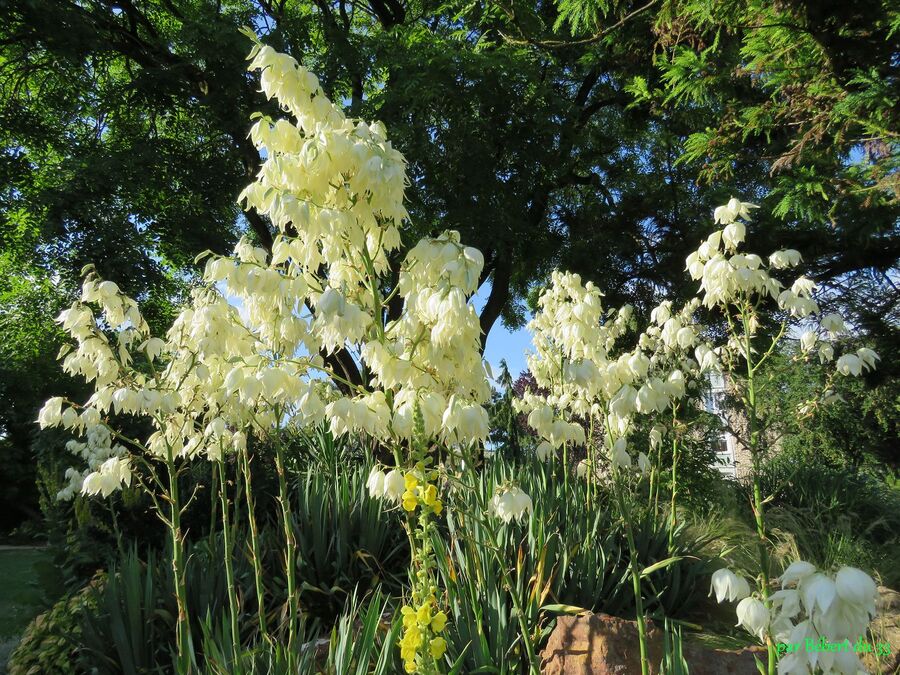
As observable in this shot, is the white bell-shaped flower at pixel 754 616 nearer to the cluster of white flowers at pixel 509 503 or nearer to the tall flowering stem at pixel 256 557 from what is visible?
the cluster of white flowers at pixel 509 503

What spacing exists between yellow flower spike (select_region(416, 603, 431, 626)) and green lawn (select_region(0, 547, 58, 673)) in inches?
147

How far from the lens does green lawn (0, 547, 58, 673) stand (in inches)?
175

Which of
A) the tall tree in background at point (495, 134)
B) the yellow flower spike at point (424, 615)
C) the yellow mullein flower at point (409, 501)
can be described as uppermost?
the tall tree in background at point (495, 134)

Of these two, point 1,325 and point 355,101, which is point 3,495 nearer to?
point 1,325

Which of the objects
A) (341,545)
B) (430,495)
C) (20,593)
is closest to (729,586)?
(430,495)

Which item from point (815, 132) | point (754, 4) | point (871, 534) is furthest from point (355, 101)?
point (871, 534)

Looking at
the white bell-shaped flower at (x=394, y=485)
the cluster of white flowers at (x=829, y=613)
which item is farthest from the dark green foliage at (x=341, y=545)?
the cluster of white flowers at (x=829, y=613)

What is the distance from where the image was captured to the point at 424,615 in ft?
5.14

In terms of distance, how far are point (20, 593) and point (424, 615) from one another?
6.56 metres

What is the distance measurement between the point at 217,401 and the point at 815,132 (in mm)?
4306

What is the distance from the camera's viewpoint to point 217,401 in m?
2.78

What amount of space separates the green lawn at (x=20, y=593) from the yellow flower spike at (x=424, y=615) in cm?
372

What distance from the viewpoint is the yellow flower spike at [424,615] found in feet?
5.10

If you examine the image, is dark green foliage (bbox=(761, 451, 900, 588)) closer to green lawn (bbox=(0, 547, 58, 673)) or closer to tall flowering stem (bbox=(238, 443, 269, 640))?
tall flowering stem (bbox=(238, 443, 269, 640))
